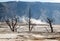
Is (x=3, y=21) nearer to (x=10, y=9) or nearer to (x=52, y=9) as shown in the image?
(x=10, y=9)

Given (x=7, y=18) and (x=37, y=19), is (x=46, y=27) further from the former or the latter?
(x=7, y=18)

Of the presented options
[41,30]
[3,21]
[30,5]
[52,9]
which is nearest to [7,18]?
[3,21]

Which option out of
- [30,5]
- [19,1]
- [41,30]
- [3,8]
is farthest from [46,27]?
[3,8]

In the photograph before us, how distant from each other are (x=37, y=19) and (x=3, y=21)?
1.29ft

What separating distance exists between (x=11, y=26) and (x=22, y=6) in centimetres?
27

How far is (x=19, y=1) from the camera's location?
150 centimetres

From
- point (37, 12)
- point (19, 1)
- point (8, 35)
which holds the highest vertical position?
point (19, 1)

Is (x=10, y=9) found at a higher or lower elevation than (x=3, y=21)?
higher

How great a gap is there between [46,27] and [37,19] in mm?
140

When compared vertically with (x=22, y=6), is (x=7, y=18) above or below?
below

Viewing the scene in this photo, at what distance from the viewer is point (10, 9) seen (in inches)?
59.2

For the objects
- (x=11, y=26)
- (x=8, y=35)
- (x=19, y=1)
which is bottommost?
(x=8, y=35)

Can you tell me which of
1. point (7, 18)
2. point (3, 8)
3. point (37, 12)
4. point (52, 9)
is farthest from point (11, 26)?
point (52, 9)

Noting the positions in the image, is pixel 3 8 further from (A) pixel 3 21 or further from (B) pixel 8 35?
(B) pixel 8 35
